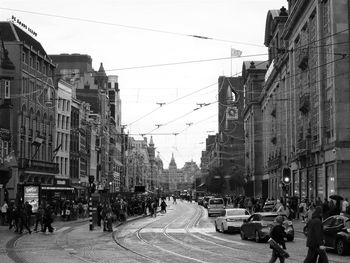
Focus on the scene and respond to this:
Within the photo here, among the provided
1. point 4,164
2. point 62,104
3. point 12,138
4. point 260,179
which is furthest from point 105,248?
point 260,179

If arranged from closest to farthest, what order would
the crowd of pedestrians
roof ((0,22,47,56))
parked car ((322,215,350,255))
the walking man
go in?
1. the walking man
2. parked car ((322,215,350,255))
3. the crowd of pedestrians
4. roof ((0,22,47,56))

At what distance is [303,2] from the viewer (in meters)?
53.3

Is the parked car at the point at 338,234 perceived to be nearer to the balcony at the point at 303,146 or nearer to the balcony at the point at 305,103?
the balcony at the point at 303,146

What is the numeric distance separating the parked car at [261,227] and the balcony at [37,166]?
3979 cm

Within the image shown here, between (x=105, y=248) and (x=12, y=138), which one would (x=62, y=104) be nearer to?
(x=12, y=138)

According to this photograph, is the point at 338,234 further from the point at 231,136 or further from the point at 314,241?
the point at 231,136

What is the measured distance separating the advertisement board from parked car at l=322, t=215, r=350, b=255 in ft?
89.7

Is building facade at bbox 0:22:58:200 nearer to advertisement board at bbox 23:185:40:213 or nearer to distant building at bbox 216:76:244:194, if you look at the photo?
advertisement board at bbox 23:185:40:213

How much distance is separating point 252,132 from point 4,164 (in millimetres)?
57661

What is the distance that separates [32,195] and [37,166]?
23.8 m

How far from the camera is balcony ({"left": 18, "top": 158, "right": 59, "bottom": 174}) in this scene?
65.8 m

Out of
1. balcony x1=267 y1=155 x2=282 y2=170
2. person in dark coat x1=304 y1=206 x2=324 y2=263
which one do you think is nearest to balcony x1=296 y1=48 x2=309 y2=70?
balcony x1=267 y1=155 x2=282 y2=170

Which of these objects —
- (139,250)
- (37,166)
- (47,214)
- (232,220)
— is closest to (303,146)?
(232,220)

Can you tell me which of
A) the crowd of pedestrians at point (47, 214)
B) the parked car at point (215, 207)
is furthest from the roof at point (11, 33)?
the parked car at point (215, 207)
